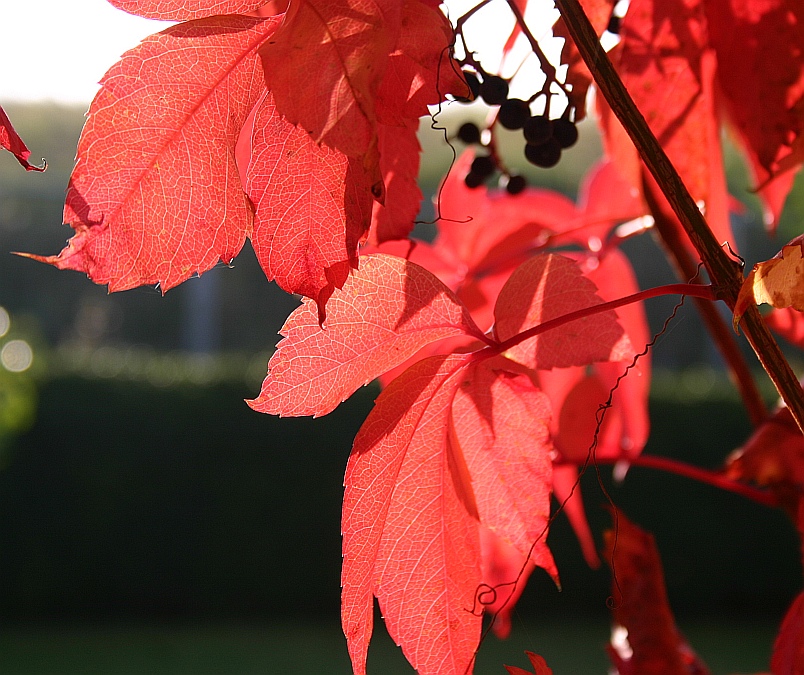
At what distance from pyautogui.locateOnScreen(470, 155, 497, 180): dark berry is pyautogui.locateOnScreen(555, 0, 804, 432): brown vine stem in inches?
14.3

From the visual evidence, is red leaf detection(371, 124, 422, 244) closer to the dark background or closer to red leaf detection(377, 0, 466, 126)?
red leaf detection(377, 0, 466, 126)

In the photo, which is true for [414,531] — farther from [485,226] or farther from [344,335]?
[485,226]

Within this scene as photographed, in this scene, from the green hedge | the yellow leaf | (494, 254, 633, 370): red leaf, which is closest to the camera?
the yellow leaf

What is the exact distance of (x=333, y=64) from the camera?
0.99 ft

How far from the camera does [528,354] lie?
0.42 metres

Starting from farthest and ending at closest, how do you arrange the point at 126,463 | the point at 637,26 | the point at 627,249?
the point at 627,249 → the point at 126,463 → the point at 637,26

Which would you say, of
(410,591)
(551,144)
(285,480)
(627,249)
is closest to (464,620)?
(410,591)

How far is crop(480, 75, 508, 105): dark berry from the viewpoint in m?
0.50

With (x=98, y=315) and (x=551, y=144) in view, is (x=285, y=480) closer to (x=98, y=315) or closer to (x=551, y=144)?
(x=551, y=144)

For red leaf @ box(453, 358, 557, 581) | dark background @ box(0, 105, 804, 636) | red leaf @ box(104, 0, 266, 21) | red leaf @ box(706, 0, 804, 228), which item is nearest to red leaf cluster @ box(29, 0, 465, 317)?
red leaf @ box(104, 0, 266, 21)

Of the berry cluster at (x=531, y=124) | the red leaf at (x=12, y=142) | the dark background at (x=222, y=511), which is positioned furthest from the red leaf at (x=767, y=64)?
the dark background at (x=222, y=511)

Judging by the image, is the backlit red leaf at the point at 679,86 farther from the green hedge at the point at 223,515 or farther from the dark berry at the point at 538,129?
the green hedge at the point at 223,515

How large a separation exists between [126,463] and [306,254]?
20.1ft

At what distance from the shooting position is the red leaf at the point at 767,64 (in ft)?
1.65
